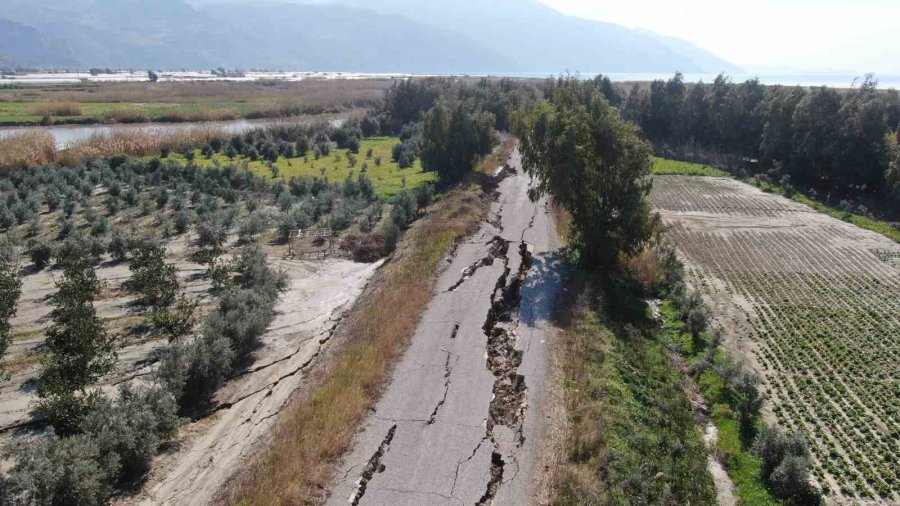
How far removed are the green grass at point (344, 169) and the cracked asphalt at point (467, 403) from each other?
2596 cm

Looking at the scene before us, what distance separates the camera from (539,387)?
750 inches

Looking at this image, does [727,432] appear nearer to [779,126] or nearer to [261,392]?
[261,392]

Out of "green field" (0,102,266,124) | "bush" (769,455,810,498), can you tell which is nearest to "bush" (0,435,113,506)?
"bush" (769,455,810,498)

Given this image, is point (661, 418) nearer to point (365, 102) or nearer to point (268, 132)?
point (268, 132)

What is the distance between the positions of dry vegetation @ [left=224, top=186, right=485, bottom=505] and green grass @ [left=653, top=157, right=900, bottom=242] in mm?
23275

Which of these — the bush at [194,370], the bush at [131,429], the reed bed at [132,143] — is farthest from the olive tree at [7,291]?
the reed bed at [132,143]

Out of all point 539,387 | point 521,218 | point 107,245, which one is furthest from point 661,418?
point 107,245

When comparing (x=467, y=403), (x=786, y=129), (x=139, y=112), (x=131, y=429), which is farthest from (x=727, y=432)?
(x=139, y=112)

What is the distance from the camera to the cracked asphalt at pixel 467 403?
14461 mm

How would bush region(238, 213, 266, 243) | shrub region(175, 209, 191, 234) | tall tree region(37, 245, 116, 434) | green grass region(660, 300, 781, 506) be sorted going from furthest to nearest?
shrub region(175, 209, 191, 234) < bush region(238, 213, 266, 243) < tall tree region(37, 245, 116, 434) < green grass region(660, 300, 781, 506)

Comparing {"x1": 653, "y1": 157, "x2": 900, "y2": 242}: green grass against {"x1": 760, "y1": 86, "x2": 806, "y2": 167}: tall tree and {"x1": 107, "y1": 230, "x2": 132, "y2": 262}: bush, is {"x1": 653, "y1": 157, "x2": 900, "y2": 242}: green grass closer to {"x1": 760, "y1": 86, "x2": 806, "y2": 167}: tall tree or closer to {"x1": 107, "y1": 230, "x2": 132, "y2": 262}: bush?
{"x1": 760, "y1": 86, "x2": 806, "y2": 167}: tall tree

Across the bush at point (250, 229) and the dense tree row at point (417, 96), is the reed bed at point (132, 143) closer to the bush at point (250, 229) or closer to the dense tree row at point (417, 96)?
the dense tree row at point (417, 96)

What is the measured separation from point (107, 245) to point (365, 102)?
10161 centimetres

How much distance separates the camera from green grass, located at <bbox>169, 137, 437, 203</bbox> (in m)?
55.2
